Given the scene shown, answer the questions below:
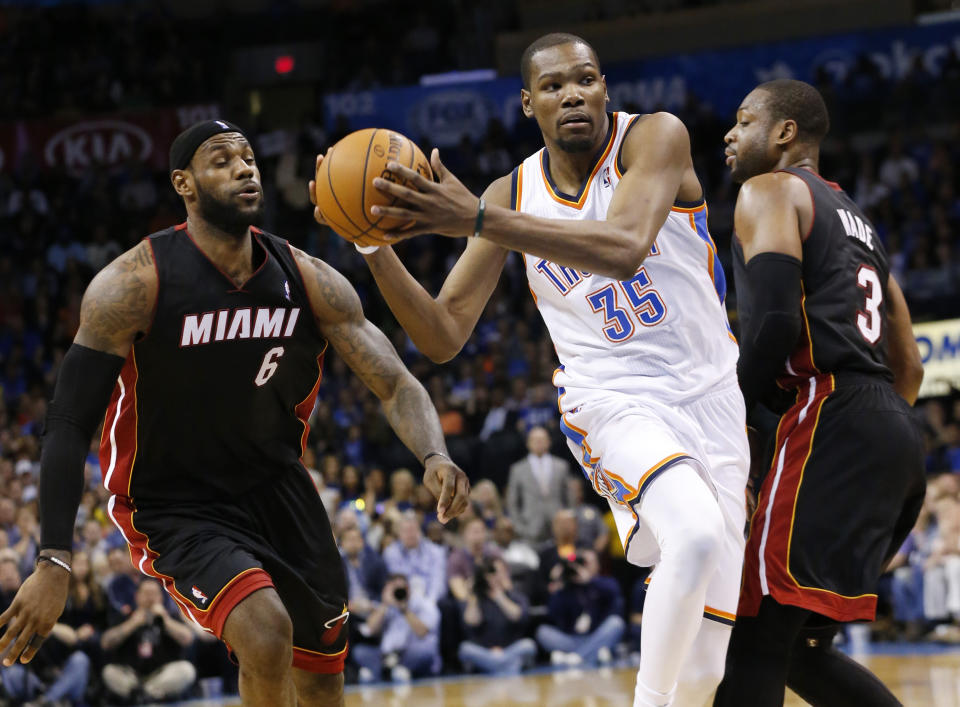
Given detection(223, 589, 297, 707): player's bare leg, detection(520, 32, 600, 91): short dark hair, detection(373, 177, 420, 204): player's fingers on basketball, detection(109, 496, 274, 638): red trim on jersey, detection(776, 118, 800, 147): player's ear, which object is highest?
detection(520, 32, 600, 91): short dark hair

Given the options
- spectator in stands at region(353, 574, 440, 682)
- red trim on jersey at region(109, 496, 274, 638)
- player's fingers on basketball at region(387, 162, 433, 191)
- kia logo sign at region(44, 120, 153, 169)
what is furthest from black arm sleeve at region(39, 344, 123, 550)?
kia logo sign at region(44, 120, 153, 169)

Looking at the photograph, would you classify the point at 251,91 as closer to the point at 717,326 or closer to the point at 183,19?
the point at 183,19

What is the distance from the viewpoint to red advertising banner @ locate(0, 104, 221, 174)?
1908 cm

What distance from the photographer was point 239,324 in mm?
4625

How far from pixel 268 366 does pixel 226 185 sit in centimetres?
71

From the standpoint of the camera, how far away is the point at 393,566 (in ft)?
34.4

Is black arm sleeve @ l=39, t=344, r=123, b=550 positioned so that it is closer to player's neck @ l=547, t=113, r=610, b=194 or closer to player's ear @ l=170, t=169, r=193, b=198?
player's ear @ l=170, t=169, r=193, b=198

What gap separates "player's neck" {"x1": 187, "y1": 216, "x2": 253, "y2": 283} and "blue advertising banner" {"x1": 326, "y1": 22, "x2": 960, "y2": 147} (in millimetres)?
13266

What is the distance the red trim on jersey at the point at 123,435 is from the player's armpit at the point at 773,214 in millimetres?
2271

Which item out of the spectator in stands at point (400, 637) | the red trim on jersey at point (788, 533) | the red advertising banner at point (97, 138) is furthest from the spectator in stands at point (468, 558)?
the red advertising banner at point (97, 138)

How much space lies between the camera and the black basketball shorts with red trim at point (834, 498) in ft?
12.7

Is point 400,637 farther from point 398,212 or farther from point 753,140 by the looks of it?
point 398,212

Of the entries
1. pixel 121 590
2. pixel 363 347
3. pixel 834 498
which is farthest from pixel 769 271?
pixel 121 590

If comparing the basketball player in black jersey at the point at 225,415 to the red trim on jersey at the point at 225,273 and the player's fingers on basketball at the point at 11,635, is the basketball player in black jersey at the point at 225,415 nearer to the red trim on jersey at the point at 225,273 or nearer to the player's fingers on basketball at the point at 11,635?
the red trim on jersey at the point at 225,273
